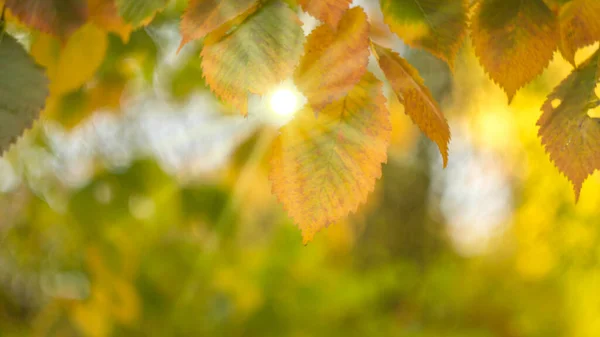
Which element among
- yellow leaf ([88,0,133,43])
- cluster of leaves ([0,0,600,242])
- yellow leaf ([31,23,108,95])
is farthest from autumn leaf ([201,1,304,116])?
yellow leaf ([31,23,108,95])

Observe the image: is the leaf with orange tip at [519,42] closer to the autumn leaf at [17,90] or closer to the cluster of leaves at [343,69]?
the cluster of leaves at [343,69]

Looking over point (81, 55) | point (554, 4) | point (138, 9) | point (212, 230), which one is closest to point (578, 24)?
point (554, 4)

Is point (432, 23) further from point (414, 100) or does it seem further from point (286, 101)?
point (286, 101)

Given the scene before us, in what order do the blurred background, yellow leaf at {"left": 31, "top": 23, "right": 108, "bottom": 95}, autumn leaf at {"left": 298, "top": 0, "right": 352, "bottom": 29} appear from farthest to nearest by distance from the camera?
1. the blurred background
2. yellow leaf at {"left": 31, "top": 23, "right": 108, "bottom": 95}
3. autumn leaf at {"left": 298, "top": 0, "right": 352, "bottom": 29}

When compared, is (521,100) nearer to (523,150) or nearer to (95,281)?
(523,150)

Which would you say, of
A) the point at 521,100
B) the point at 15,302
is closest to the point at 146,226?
the point at 15,302

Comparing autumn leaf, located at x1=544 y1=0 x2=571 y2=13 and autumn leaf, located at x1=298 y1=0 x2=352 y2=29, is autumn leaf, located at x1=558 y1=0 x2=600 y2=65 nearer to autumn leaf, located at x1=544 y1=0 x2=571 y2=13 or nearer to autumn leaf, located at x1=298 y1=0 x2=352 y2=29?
autumn leaf, located at x1=544 y1=0 x2=571 y2=13

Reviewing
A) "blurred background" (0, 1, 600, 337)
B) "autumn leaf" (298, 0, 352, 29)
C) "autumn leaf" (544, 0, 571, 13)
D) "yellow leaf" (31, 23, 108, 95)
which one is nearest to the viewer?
"autumn leaf" (298, 0, 352, 29)

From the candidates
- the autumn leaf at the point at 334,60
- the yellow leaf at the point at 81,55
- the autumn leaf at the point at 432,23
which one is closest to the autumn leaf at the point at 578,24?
the autumn leaf at the point at 432,23
